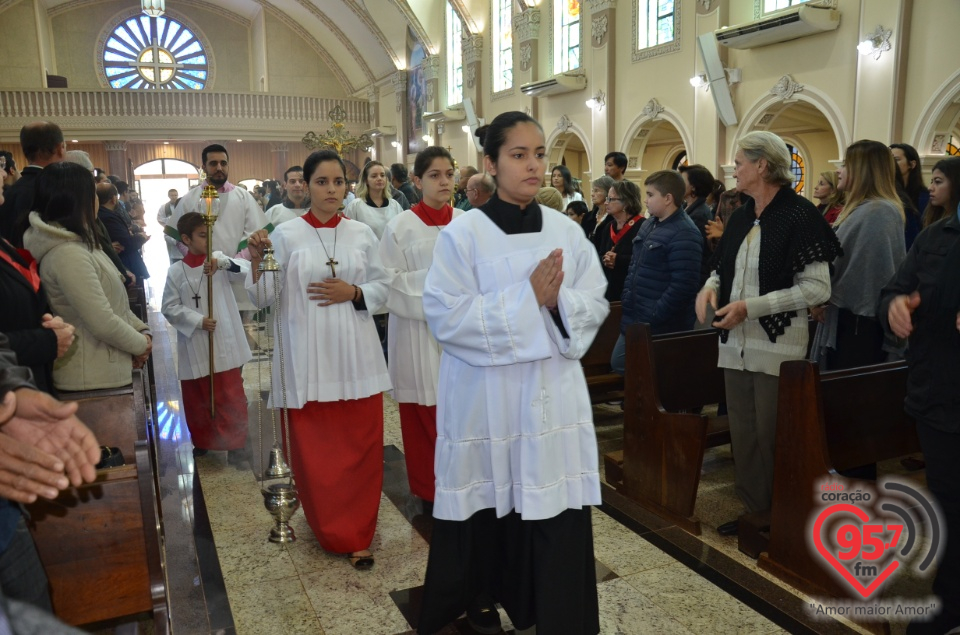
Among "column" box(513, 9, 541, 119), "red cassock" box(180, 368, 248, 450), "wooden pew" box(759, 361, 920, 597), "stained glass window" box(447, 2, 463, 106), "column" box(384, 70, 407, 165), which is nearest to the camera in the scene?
"wooden pew" box(759, 361, 920, 597)

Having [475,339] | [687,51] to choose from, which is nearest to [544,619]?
[475,339]

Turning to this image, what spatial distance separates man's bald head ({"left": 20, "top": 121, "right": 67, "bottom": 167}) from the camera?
3.96 m

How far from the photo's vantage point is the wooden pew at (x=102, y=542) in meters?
1.93

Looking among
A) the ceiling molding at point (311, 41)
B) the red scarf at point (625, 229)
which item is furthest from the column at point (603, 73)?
the ceiling molding at point (311, 41)

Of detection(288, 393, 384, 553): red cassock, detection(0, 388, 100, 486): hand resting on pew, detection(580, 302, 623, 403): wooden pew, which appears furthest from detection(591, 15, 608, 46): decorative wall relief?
detection(0, 388, 100, 486): hand resting on pew

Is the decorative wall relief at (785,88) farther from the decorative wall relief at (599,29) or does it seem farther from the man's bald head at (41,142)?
the man's bald head at (41,142)

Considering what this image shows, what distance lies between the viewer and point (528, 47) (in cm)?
1611

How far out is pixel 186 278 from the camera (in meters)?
4.57

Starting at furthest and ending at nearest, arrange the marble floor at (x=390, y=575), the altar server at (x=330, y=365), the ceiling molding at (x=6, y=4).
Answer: the ceiling molding at (x=6, y=4)
the altar server at (x=330, y=365)
the marble floor at (x=390, y=575)

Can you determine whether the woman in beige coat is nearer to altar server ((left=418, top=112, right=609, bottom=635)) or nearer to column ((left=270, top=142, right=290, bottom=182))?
altar server ((left=418, top=112, right=609, bottom=635))

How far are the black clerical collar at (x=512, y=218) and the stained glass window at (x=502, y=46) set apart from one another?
15.7 m

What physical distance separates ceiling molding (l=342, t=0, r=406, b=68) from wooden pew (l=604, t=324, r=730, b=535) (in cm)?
2093

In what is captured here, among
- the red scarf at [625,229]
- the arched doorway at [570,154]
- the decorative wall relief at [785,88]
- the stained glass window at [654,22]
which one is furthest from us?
the arched doorway at [570,154]

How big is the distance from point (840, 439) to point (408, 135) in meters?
21.6
